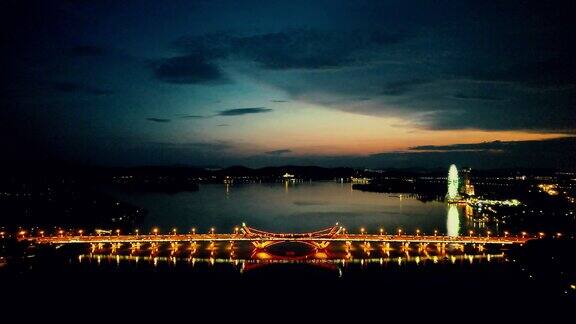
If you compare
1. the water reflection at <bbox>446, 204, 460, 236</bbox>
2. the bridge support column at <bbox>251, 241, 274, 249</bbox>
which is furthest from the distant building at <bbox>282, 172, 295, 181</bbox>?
the bridge support column at <bbox>251, 241, 274, 249</bbox>

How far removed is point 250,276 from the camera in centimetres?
2731

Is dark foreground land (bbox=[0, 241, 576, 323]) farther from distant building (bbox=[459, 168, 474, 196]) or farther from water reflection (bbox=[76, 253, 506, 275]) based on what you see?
distant building (bbox=[459, 168, 474, 196])

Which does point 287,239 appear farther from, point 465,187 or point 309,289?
point 465,187

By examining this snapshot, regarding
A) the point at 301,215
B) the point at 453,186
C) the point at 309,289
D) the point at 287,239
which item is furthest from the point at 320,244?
the point at 453,186

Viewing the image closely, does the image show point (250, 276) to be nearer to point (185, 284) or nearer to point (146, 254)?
point (185, 284)

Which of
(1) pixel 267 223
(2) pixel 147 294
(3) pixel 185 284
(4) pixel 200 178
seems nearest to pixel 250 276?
(3) pixel 185 284

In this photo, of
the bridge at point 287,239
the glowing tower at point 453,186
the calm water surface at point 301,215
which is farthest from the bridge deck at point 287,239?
the glowing tower at point 453,186

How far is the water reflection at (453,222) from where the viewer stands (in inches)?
1736

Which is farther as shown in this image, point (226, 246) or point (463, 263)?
point (226, 246)

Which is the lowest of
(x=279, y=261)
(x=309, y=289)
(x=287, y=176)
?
(x=309, y=289)

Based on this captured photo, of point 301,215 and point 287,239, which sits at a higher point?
point 287,239

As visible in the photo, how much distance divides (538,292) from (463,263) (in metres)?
7.06

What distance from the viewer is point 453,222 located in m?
50.8

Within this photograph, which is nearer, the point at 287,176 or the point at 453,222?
the point at 453,222
